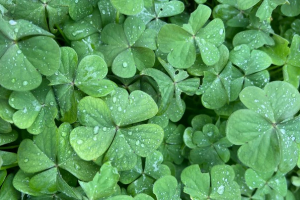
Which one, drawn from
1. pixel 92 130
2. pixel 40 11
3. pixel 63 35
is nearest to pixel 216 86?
pixel 92 130

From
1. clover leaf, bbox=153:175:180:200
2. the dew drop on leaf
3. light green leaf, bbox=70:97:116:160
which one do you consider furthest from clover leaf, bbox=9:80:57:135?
the dew drop on leaf

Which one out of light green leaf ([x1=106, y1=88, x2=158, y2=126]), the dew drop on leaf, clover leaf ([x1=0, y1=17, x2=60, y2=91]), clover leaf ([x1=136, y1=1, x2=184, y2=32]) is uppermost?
clover leaf ([x1=0, y1=17, x2=60, y2=91])

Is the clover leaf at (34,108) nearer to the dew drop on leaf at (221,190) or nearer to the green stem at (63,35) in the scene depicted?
the green stem at (63,35)

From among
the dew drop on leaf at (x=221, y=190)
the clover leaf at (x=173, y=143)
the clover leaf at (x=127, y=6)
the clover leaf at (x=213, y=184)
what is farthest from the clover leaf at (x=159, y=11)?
the dew drop on leaf at (x=221, y=190)

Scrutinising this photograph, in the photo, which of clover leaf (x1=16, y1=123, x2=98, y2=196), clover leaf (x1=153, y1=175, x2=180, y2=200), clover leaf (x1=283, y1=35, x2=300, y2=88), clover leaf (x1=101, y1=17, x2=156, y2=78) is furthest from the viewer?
clover leaf (x1=283, y1=35, x2=300, y2=88)

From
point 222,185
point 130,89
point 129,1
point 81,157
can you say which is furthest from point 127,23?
point 222,185

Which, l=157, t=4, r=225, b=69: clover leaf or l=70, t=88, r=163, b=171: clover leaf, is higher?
l=157, t=4, r=225, b=69: clover leaf

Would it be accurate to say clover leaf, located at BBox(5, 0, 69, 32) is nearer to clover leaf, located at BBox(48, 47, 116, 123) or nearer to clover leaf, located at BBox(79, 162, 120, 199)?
clover leaf, located at BBox(48, 47, 116, 123)
